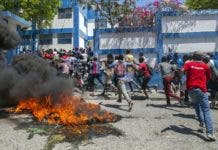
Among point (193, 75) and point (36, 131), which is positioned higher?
point (193, 75)

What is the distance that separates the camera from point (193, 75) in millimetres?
8766

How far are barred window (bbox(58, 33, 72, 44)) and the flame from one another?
2852 centimetres

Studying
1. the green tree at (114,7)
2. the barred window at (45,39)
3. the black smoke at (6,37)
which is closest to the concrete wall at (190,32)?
the green tree at (114,7)

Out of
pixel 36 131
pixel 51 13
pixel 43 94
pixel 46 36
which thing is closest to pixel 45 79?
pixel 43 94

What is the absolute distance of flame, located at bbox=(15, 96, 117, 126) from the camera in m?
9.31

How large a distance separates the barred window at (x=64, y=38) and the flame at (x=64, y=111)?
28517 millimetres

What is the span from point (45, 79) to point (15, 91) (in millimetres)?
995

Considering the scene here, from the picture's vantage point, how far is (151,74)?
48.1 feet

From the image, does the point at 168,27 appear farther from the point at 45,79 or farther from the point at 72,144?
the point at 72,144

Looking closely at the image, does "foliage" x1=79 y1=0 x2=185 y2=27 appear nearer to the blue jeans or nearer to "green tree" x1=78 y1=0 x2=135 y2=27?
"green tree" x1=78 y1=0 x2=135 y2=27

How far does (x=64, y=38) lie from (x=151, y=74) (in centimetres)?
2508

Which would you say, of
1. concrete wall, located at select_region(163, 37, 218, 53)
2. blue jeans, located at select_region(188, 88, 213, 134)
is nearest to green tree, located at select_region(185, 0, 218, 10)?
concrete wall, located at select_region(163, 37, 218, 53)

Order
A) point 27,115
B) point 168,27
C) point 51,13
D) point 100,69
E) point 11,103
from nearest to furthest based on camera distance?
point 27,115
point 11,103
point 100,69
point 168,27
point 51,13

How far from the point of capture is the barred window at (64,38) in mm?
38709
